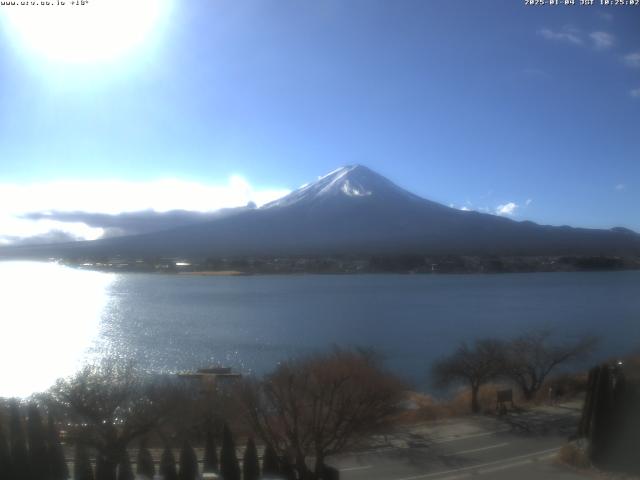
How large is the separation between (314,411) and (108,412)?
6.17ft

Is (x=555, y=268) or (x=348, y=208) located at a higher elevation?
(x=348, y=208)

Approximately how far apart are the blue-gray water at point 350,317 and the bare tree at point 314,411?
19.2 feet

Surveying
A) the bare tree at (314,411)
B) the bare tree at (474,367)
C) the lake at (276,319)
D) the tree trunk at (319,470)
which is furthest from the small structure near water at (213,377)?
the bare tree at (474,367)

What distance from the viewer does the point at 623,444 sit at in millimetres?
4898

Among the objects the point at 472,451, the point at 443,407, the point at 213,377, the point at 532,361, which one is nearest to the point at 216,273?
the point at 213,377

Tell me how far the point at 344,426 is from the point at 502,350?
5.54 m

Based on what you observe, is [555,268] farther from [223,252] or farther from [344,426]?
[344,426]

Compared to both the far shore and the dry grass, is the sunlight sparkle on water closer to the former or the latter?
the dry grass

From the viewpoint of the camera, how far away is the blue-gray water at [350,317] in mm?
13977

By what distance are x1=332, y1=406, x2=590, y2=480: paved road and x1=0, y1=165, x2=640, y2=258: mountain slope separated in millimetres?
40779

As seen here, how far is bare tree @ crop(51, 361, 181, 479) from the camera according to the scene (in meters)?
4.96

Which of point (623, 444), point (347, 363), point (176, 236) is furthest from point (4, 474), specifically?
point (176, 236)

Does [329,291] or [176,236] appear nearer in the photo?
[329,291]

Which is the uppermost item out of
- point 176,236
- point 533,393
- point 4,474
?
point 176,236
